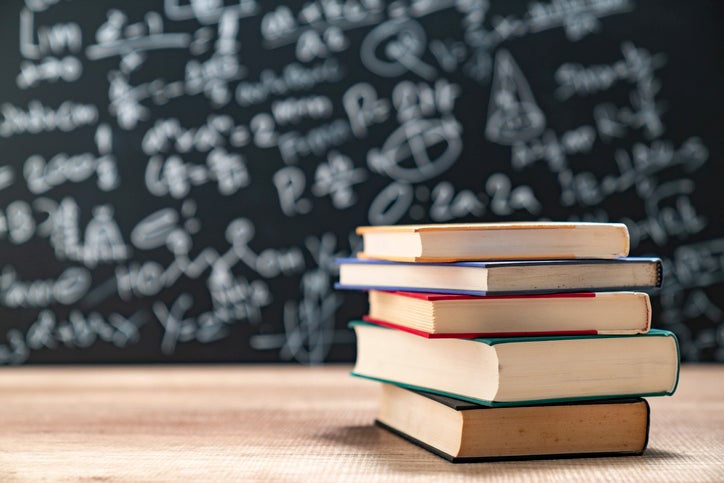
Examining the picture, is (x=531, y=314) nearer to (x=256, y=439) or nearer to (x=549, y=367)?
(x=549, y=367)

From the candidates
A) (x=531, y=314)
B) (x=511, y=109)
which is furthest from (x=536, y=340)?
(x=511, y=109)

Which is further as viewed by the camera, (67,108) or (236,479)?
(67,108)

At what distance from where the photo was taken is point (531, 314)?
938 mm

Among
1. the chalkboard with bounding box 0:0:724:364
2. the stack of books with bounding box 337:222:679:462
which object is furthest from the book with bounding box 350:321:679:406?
the chalkboard with bounding box 0:0:724:364

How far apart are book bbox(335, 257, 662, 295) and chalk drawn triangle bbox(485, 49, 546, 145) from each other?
1.28 metres

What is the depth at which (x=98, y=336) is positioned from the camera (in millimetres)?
2260

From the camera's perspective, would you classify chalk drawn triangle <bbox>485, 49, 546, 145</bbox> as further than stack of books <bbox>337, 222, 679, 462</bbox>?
Yes

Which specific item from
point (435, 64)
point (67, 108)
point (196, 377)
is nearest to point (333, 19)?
point (435, 64)

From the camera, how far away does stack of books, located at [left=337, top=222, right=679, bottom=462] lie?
913 mm

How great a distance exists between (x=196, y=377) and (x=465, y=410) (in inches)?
44.4

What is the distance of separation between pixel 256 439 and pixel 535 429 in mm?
352

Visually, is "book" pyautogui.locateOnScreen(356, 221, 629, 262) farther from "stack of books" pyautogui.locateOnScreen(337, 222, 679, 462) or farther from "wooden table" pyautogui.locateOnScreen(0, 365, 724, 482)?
"wooden table" pyautogui.locateOnScreen(0, 365, 724, 482)

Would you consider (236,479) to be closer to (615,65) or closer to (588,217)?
(588,217)

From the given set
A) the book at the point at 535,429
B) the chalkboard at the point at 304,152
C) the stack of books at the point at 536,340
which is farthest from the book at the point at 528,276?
the chalkboard at the point at 304,152
